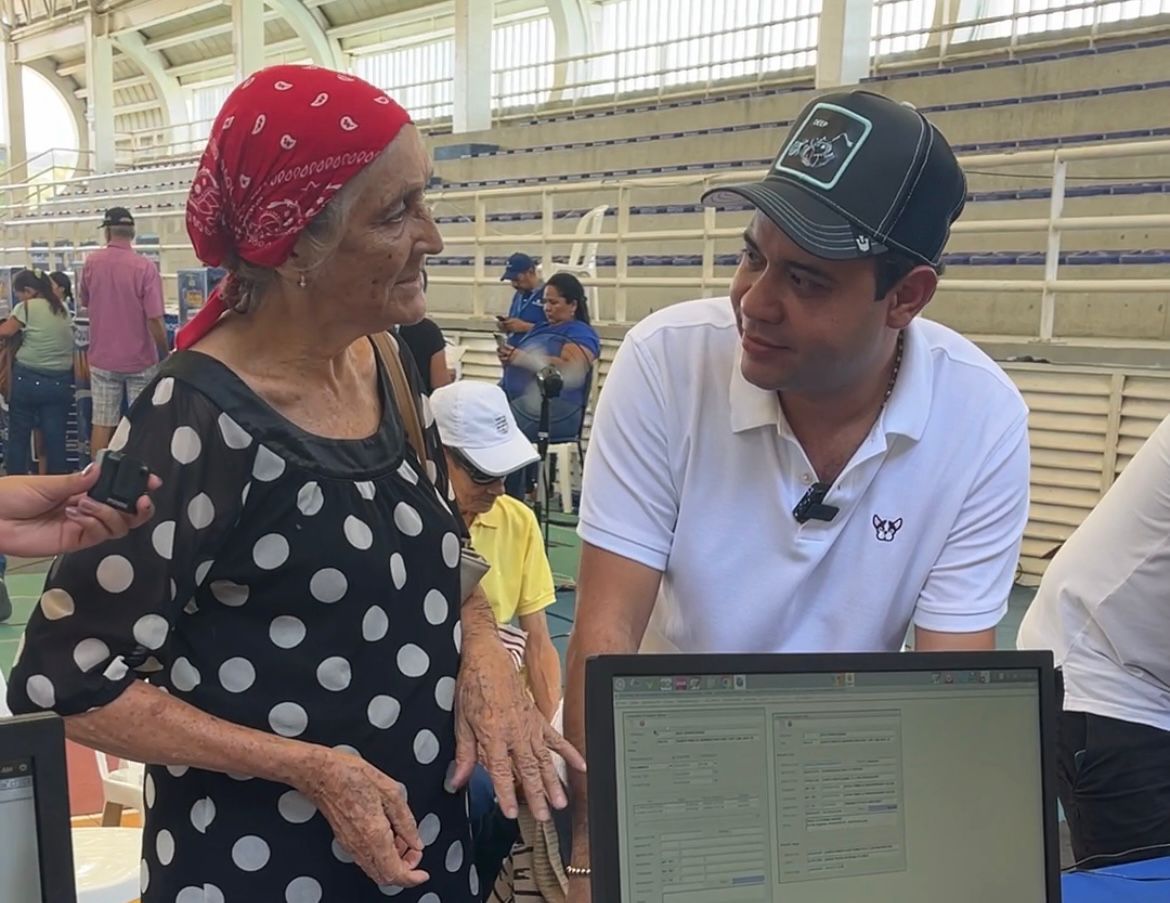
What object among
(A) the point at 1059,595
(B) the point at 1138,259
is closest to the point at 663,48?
(B) the point at 1138,259

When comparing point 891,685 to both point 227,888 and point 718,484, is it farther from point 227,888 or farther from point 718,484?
point 227,888

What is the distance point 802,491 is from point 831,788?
0.46m

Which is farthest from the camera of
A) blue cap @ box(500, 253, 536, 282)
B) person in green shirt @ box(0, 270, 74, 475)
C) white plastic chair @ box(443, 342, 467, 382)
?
white plastic chair @ box(443, 342, 467, 382)

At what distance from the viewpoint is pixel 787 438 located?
4.19ft

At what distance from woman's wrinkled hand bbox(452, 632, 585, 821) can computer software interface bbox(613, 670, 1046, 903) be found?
0.26 meters

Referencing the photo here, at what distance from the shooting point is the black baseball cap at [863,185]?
1.14 meters

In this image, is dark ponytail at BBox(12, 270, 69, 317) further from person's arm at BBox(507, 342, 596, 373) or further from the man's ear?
the man's ear

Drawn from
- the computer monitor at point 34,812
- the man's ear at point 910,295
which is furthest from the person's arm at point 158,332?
the computer monitor at point 34,812

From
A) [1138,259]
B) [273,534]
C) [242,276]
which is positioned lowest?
[273,534]

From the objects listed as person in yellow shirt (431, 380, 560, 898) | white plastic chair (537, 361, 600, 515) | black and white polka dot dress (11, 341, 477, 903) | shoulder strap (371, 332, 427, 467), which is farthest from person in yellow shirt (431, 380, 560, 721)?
white plastic chair (537, 361, 600, 515)

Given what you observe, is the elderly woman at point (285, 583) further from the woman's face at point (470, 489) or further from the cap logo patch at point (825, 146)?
the woman's face at point (470, 489)

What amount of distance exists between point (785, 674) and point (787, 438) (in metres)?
0.46

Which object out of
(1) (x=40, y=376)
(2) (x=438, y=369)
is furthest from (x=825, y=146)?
(1) (x=40, y=376)

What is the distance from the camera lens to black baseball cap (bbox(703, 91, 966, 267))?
1.14 m
